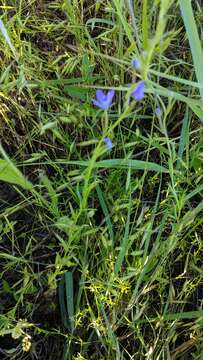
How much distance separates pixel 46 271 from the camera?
3.60ft

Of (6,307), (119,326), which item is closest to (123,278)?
(119,326)

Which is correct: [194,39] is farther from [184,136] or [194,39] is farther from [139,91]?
[139,91]

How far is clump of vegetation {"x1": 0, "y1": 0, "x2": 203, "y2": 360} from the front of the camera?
38.9 inches

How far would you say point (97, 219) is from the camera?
1148 millimetres

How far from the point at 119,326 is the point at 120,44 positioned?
0.56m

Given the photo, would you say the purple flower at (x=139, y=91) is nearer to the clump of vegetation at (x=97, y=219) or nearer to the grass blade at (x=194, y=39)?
the clump of vegetation at (x=97, y=219)

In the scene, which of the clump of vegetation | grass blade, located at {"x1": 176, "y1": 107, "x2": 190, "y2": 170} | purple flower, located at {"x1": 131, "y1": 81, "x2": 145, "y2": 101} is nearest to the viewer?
purple flower, located at {"x1": 131, "y1": 81, "x2": 145, "y2": 101}

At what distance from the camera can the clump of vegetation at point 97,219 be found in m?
0.99

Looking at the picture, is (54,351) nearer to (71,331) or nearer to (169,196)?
(71,331)

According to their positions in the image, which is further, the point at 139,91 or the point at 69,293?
the point at 69,293

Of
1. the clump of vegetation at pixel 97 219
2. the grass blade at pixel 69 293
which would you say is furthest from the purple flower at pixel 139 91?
the grass blade at pixel 69 293

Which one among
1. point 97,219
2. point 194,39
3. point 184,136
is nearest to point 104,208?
point 97,219

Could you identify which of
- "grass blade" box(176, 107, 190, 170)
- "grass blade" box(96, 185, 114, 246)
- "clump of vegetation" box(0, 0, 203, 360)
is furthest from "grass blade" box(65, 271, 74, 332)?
"grass blade" box(176, 107, 190, 170)

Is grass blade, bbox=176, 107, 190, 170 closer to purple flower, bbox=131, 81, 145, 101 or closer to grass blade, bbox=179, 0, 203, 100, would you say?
grass blade, bbox=179, 0, 203, 100
